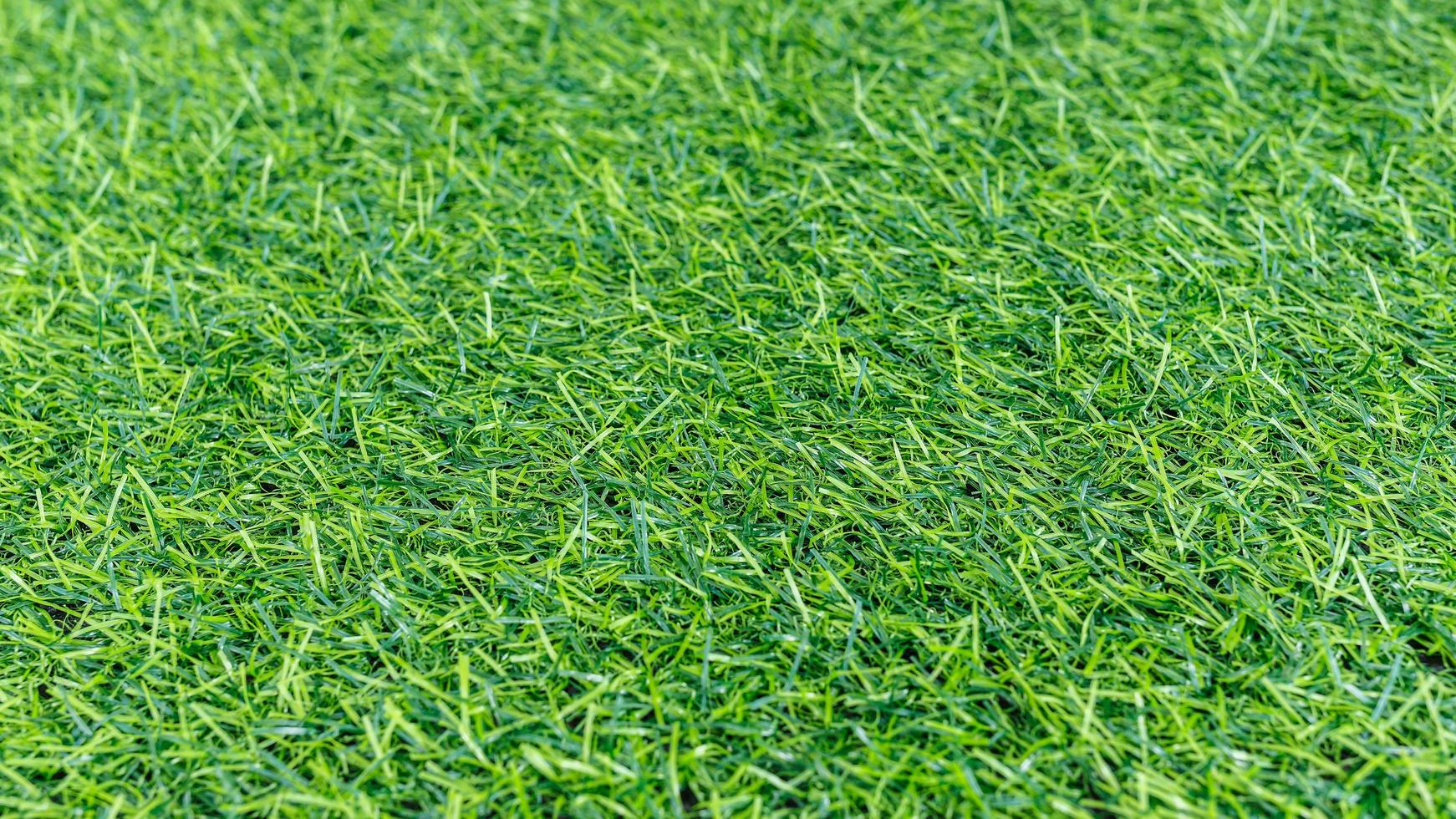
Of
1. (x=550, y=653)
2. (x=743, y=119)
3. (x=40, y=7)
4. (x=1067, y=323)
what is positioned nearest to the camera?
(x=550, y=653)

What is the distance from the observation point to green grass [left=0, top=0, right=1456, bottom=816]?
72.8 inches

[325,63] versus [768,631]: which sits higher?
[325,63]

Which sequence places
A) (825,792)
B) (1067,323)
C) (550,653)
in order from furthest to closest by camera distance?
(1067,323) → (550,653) → (825,792)

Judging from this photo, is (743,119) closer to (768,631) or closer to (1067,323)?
(1067,323)

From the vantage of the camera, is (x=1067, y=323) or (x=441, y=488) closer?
(x=441, y=488)

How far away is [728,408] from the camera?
7.74 ft

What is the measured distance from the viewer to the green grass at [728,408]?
185 centimetres

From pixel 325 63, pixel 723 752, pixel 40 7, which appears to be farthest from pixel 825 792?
pixel 40 7

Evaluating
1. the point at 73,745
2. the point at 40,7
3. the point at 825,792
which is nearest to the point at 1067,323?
the point at 825,792

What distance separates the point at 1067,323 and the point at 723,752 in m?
1.18

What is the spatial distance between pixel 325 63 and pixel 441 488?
1.55 m

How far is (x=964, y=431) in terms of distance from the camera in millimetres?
2297

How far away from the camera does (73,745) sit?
1.88 meters

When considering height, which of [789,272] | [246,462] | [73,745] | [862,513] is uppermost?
[789,272]
